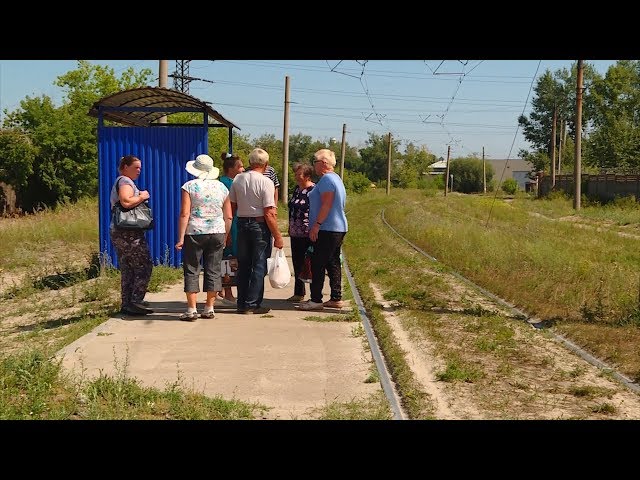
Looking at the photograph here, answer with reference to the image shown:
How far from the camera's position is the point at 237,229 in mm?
9758

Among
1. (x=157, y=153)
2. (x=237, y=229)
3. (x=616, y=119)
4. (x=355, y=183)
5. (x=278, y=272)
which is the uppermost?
(x=616, y=119)

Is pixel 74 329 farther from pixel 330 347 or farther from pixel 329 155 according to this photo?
pixel 329 155

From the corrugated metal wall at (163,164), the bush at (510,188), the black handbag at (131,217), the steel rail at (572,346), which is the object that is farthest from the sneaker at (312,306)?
the bush at (510,188)

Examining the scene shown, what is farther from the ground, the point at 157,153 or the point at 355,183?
the point at 157,153

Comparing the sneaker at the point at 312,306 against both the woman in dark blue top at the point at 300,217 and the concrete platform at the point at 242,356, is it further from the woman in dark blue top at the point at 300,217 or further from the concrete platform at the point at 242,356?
the woman in dark blue top at the point at 300,217

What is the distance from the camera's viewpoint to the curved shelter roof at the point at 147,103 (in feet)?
41.6

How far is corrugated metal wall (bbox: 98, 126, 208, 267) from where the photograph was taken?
43.3ft

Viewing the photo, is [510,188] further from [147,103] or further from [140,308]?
[140,308]

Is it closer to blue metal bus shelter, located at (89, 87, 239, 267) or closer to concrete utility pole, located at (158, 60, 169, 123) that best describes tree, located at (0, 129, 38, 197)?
concrete utility pole, located at (158, 60, 169, 123)

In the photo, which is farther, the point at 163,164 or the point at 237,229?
the point at 163,164

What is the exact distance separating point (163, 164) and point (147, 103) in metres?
1.04

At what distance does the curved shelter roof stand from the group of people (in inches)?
113

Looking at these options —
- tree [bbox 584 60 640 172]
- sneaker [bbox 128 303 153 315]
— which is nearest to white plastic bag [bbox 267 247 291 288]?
sneaker [bbox 128 303 153 315]

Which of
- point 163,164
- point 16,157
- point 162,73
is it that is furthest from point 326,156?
point 16,157
